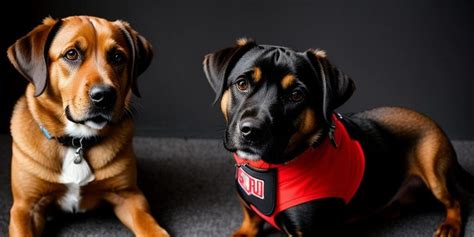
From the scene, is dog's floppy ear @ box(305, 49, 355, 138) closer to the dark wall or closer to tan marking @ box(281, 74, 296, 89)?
tan marking @ box(281, 74, 296, 89)

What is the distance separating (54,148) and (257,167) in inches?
34.0

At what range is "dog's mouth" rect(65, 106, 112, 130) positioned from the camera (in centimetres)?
249

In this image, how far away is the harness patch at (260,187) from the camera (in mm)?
2465

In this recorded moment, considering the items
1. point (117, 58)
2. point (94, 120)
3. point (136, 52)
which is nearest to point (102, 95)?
point (94, 120)

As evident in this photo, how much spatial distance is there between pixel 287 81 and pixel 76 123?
886mm

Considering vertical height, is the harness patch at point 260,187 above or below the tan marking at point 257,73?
below

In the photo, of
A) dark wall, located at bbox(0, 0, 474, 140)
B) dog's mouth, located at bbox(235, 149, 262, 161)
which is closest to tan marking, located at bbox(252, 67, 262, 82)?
dog's mouth, located at bbox(235, 149, 262, 161)

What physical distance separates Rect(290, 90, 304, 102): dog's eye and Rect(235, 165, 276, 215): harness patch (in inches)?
11.9

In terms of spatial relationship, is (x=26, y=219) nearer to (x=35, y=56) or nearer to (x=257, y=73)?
(x=35, y=56)

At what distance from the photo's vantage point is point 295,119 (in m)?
2.36

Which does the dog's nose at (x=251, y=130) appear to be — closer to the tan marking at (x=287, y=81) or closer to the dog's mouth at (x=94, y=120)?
the tan marking at (x=287, y=81)

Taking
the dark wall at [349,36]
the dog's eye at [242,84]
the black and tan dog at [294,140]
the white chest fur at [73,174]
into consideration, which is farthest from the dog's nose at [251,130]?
the dark wall at [349,36]

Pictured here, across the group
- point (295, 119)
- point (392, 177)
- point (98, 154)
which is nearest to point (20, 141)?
point (98, 154)

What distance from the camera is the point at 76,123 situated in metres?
2.57
